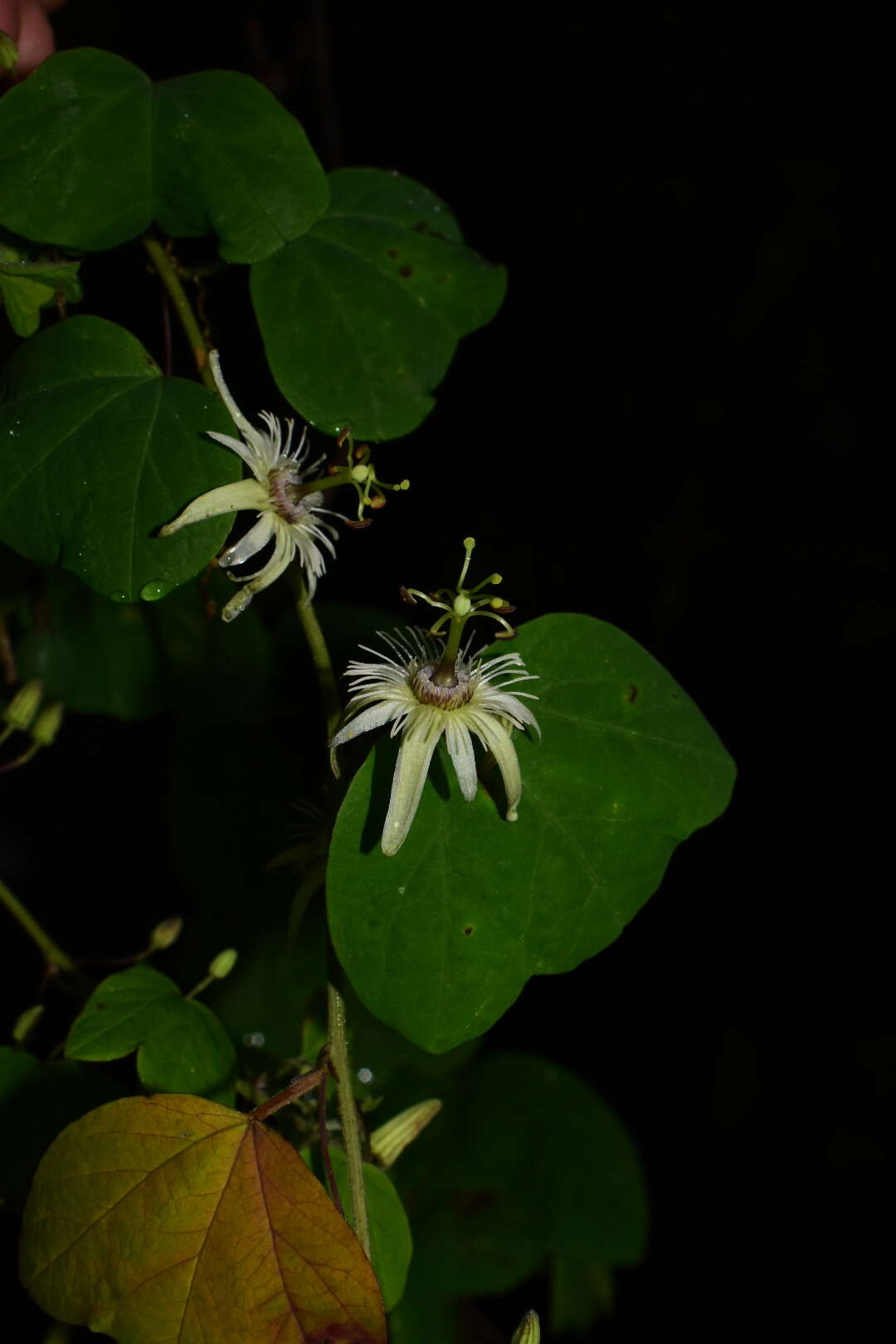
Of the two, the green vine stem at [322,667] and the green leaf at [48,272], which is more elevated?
the green leaf at [48,272]

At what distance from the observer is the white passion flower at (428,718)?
74cm

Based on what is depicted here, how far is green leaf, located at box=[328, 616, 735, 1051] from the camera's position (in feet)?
2.51

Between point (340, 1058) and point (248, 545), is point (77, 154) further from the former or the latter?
point (340, 1058)

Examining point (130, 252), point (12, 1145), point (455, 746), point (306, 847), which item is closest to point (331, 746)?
point (455, 746)

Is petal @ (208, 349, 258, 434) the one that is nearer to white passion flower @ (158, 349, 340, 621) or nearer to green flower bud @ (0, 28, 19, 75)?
white passion flower @ (158, 349, 340, 621)

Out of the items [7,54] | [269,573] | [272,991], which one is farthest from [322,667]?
[272,991]

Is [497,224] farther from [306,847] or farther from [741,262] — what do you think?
[306,847]

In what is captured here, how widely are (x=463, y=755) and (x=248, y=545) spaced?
8.3 inches

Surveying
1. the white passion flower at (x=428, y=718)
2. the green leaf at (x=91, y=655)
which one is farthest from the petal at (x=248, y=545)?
the green leaf at (x=91, y=655)

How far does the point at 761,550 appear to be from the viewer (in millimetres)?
2240

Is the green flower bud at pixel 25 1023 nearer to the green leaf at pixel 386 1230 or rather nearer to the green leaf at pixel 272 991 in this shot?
the green leaf at pixel 386 1230

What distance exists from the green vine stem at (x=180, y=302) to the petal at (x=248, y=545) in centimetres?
11

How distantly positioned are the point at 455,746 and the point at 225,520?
0.72 feet

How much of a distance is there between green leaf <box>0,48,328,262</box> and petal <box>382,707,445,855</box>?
1.36 ft
